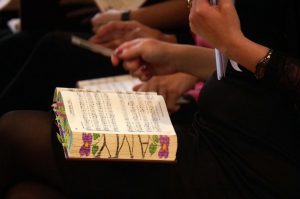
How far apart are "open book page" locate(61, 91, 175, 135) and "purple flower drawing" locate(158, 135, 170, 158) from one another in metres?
0.01

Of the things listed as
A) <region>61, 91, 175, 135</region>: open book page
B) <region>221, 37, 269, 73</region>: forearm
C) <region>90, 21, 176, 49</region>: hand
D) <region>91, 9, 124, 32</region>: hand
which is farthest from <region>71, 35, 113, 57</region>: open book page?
<region>221, 37, 269, 73</region>: forearm

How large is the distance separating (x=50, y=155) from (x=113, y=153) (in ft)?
0.56

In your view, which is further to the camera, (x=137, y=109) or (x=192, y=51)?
(x=192, y=51)

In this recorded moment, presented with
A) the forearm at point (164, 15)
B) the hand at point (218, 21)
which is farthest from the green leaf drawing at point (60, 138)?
the forearm at point (164, 15)

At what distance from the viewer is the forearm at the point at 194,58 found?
4.08 ft

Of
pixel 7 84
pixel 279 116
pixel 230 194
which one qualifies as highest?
pixel 279 116

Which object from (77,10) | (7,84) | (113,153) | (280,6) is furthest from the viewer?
(77,10)

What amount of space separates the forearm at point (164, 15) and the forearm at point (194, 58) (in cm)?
41

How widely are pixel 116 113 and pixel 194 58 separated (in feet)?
1.13

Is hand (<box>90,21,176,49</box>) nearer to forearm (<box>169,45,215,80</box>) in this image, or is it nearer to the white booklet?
the white booklet

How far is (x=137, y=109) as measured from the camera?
98 centimetres

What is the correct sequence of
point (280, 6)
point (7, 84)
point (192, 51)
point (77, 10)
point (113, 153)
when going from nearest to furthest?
point (113, 153) < point (280, 6) < point (192, 51) < point (7, 84) < point (77, 10)

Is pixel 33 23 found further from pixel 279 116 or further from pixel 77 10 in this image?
pixel 279 116

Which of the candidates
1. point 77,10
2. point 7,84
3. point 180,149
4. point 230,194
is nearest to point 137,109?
point 180,149
